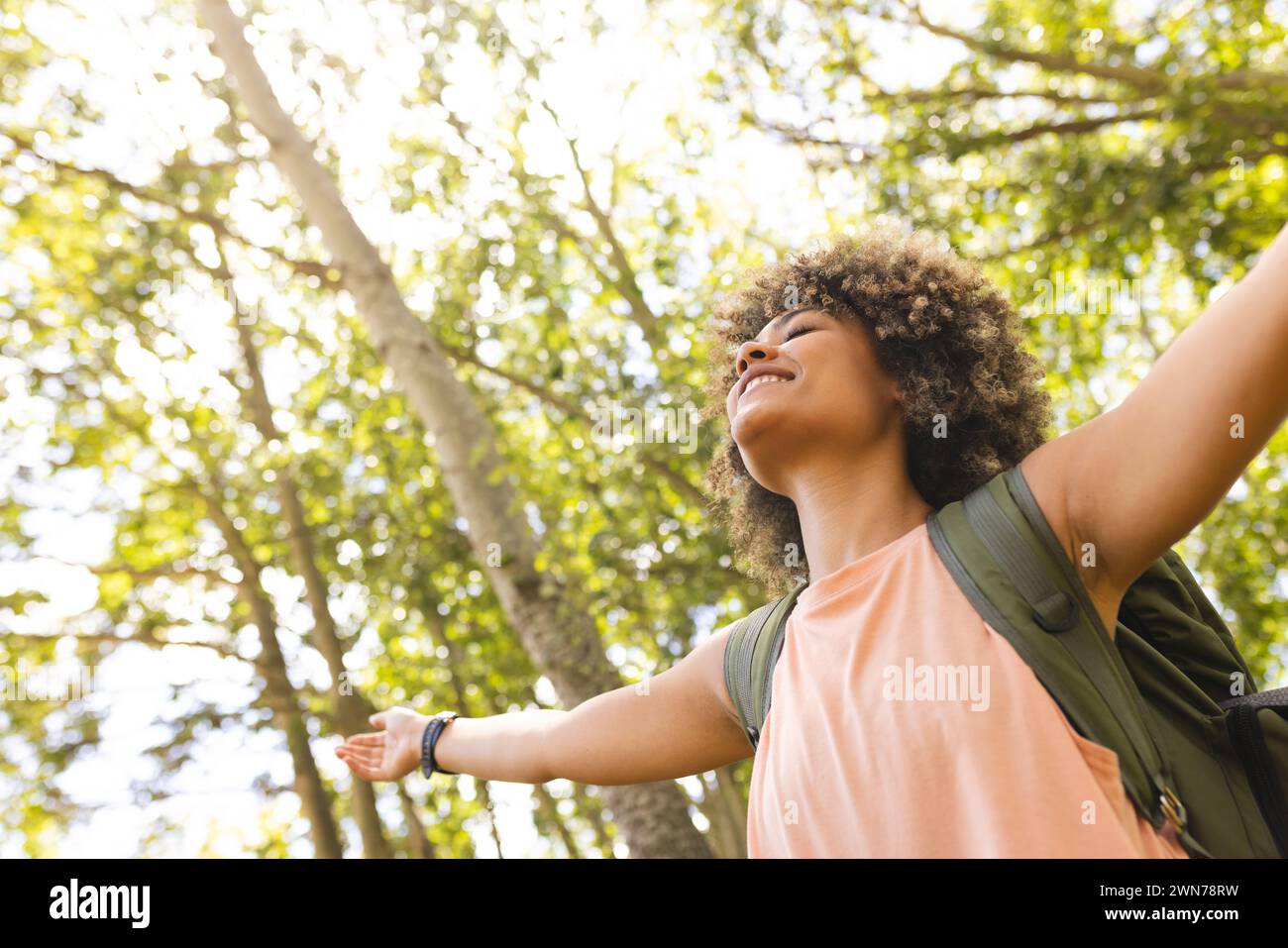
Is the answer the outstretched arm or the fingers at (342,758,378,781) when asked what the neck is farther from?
the fingers at (342,758,378,781)

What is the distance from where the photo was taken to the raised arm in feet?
7.40

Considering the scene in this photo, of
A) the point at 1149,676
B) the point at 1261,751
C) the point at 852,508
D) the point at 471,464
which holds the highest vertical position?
the point at 471,464

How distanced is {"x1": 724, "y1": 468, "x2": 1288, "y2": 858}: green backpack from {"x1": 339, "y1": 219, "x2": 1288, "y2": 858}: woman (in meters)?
0.03

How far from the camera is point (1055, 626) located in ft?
5.40

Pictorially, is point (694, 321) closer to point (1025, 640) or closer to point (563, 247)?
point (563, 247)

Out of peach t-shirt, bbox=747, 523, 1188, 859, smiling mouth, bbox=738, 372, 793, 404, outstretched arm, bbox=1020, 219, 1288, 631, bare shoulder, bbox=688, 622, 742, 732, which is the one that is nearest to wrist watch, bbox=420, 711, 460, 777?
bare shoulder, bbox=688, 622, 742, 732

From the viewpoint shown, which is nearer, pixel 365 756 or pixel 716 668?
pixel 716 668

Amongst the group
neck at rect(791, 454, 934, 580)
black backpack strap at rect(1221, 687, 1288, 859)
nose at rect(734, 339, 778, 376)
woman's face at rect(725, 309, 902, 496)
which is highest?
nose at rect(734, 339, 778, 376)

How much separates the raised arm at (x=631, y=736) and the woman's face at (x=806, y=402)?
441 millimetres

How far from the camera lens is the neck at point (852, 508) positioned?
205 cm

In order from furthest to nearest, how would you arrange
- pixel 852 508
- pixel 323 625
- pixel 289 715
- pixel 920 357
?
pixel 289 715 < pixel 323 625 < pixel 920 357 < pixel 852 508

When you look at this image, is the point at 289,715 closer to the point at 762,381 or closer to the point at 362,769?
the point at 362,769

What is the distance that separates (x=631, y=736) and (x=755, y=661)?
0.35 metres

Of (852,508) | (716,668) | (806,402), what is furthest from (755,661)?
(806,402)
